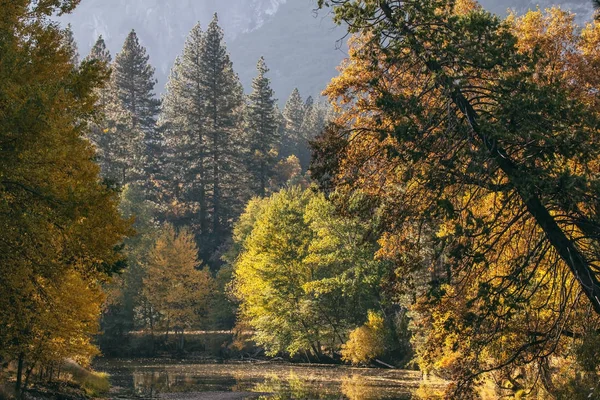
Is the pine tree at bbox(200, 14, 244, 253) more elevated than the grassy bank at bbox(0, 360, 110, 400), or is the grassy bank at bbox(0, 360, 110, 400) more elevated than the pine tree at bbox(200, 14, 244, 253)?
the pine tree at bbox(200, 14, 244, 253)

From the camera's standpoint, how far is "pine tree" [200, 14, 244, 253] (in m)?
72.8

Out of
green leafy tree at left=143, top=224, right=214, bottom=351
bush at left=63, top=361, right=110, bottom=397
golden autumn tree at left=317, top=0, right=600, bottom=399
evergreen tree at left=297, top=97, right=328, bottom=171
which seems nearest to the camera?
golden autumn tree at left=317, top=0, right=600, bottom=399

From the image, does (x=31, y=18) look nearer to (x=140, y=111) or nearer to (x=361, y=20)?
(x=361, y=20)

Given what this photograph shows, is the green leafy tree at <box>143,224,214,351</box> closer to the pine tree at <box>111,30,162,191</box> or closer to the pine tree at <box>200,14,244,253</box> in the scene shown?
the pine tree at <box>200,14,244,253</box>

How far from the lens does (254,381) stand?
1260 inches

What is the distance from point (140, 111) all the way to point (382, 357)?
60.0 m

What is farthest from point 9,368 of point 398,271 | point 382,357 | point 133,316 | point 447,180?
point 133,316

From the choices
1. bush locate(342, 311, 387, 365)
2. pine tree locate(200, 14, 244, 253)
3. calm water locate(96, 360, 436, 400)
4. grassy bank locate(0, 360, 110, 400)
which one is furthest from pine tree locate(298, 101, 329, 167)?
grassy bank locate(0, 360, 110, 400)

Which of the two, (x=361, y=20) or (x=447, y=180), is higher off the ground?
(x=361, y=20)

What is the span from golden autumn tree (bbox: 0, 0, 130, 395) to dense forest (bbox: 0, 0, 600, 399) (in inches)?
2.1

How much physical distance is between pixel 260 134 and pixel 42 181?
225ft

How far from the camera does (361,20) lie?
12484 millimetres

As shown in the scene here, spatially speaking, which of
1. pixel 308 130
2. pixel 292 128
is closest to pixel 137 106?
pixel 308 130

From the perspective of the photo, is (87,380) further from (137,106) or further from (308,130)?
(308,130)
